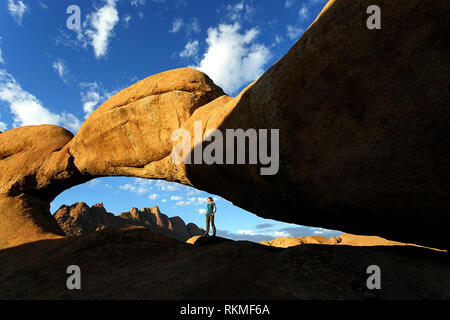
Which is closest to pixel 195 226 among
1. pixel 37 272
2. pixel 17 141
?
pixel 17 141

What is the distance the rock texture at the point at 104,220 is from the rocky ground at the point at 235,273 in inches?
635

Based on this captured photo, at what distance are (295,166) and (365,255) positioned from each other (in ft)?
7.19

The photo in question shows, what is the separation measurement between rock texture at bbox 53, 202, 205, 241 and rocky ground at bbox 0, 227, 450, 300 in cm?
1613

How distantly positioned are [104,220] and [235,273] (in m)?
42.3

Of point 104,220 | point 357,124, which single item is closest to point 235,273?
point 357,124

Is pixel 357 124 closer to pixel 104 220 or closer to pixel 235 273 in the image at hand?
pixel 235 273

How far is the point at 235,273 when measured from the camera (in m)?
4.74

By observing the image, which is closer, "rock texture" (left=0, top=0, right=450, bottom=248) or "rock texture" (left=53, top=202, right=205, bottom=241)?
"rock texture" (left=0, top=0, right=450, bottom=248)

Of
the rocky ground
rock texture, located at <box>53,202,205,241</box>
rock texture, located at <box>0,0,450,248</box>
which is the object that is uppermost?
rock texture, located at <box>0,0,450,248</box>

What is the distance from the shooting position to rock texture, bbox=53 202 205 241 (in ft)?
116

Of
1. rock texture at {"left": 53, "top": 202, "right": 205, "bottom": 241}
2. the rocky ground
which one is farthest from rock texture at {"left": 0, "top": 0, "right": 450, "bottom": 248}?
rock texture at {"left": 53, "top": 202, "right": 205, "bottom": 241}

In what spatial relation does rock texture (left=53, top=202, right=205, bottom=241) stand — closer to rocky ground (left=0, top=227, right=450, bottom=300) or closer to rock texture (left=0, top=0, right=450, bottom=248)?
rocky ground (left=0, top=227, right=450, bottom=300)

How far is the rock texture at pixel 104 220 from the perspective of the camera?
3528cm
